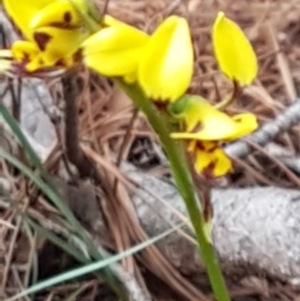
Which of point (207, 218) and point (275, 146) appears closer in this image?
point (207, 218)

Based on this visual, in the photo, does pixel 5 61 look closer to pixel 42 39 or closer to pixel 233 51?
pixel 42 39

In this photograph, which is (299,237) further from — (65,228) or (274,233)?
(65,228)

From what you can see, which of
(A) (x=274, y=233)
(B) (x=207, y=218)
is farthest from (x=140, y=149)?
(B) (x=207, y=218)

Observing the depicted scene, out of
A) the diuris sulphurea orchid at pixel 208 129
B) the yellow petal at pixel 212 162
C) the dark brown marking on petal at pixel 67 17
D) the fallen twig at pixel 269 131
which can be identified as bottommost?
the fallen twig at pixel 269 131

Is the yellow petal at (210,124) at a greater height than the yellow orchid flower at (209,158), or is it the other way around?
the yellow petal at (210,124)

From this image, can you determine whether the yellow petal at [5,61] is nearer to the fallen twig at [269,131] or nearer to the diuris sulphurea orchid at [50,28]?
the diuris sulphurea orchid at [50,28]

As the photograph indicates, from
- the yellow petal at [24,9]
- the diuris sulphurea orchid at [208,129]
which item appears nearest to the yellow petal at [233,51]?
the diuris sulphurea orchid at [208,129]
